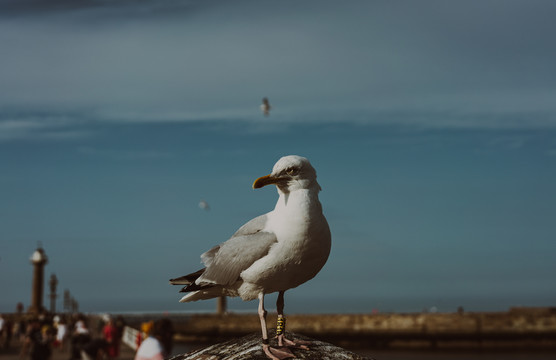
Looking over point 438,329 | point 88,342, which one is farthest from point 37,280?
point 88,342

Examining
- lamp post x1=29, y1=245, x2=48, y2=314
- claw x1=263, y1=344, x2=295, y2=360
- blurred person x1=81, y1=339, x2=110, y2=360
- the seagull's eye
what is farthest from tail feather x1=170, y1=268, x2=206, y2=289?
lamp post x1=29, y1=245, x2=48, y2=314

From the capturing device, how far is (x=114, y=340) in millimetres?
17953

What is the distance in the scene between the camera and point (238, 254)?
400 cm

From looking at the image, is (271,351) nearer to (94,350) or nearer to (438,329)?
(94,350)

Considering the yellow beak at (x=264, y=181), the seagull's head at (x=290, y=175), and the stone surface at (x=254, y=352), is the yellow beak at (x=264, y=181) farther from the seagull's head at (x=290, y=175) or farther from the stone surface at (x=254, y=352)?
the stone surface at (x=254, y=352)

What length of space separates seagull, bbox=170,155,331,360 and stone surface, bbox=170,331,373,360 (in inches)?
3.2

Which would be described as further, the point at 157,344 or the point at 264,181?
the point at 157,344

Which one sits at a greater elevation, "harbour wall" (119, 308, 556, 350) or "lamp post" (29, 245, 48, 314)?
"lamp post" (29, 245, 48, 314)

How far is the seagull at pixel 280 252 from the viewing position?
3764 mm

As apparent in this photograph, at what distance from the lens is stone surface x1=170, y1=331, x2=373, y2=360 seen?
12.2ft

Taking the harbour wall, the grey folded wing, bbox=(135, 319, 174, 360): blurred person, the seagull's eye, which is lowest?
the harbour wall

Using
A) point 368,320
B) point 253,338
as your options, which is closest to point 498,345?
point 368,320

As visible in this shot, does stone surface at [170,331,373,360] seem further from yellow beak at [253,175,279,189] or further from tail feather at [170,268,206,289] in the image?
yellow beak at [253,175,279,189]

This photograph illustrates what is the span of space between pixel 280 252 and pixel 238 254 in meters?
0.33
